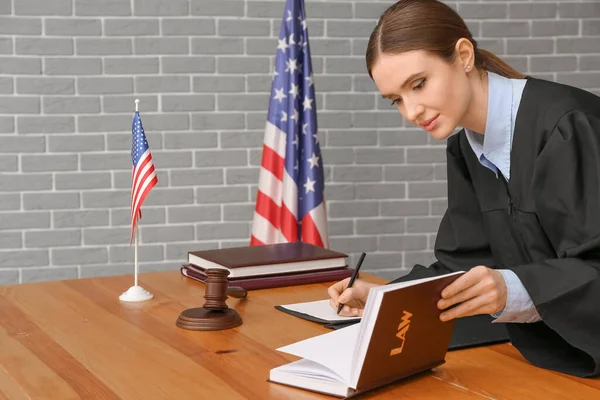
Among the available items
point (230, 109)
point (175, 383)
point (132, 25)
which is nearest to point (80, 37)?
point (132, 25)

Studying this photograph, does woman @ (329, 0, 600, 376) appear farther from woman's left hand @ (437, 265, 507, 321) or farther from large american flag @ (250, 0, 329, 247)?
large american flag @ (250, 0, 329, 247)

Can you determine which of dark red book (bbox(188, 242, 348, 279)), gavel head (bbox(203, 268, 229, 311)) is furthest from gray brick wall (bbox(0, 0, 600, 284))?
gavel head (bbox(203, 268, 229, 311))

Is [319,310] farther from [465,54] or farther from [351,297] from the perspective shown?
[465,54]

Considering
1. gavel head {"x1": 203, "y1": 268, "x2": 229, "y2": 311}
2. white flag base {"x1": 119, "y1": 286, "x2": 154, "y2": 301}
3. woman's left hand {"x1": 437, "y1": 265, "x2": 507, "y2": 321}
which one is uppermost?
woman's left hand {"x1": 437, "y1": 265, "x2": 507, "y2": 321}

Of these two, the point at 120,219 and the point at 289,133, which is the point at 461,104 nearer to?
the point at 289,133

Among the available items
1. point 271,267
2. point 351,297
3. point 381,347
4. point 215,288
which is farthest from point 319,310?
point 381,347

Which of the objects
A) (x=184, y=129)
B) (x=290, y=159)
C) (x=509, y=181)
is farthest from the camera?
(x=184, y=129)

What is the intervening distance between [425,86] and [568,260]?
1.40ft

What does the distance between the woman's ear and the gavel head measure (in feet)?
2.01

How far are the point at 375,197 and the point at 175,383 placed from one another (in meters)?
3.00

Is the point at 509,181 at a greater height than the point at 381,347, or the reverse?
the point at 509,181

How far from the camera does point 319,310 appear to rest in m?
1.80

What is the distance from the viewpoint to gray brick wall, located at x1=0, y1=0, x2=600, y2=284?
152 inches

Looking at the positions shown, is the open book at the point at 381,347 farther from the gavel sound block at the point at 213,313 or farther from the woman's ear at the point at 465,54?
the woman's ear at the point at 465,54
